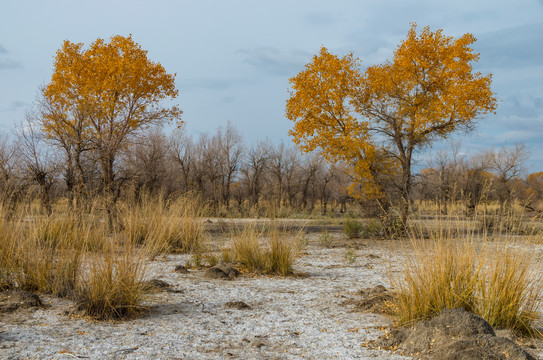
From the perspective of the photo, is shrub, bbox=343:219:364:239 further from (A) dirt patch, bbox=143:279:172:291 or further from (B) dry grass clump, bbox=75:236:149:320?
(B) dry grass clump, bbox=75:236:149:320

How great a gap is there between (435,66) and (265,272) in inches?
443

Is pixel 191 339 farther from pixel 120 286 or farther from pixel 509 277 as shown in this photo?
pixel 509 277

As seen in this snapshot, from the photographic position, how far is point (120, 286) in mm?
4844

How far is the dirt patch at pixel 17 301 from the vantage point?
4850 millimetres

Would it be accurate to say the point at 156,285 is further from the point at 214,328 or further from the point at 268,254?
the point at 268,254

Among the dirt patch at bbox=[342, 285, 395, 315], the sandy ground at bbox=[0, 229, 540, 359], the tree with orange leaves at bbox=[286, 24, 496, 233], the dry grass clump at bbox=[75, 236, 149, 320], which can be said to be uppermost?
the tree with orange leaves at bbox=[286, 24, 496, 233]

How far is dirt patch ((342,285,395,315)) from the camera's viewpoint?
17.2 ft

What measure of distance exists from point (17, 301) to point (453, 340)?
4586 millimetres

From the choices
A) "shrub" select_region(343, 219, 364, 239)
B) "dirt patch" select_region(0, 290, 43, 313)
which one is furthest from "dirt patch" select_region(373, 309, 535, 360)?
"shrub" select_region(343, 219, 364, 239)

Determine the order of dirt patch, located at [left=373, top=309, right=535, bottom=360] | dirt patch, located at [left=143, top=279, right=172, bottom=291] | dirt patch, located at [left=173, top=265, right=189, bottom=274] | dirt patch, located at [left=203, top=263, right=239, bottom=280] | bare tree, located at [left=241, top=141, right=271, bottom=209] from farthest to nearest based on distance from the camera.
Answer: bare tree, located at [left=241, top=141, right=271, bottom=209]
dirt patch, located at [left=173, top=265, right=189, bottom=274]
dirt patch, located at [left=203, top=263, right=239, bottom=280]
dirt patch, located at [left=143, top=279, right=172, bottom=291]
dirt patch, located at [left=373, top=309, right=535, bottom=360]

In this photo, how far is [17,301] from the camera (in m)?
5.00

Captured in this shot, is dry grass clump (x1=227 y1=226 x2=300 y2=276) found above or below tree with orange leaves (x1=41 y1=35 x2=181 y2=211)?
below

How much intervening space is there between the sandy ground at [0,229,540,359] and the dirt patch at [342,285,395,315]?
134 mm

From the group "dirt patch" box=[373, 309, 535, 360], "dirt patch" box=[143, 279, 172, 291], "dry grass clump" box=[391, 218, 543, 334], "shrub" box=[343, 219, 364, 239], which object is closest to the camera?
"dirt patch" box=[373, 309, 535, 360]
